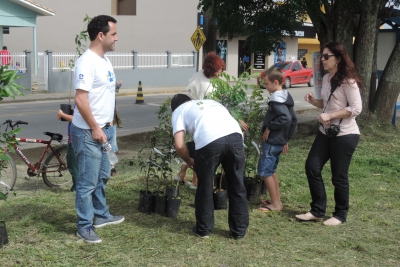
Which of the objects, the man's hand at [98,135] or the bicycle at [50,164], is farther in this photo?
the bicycle at [50,164]

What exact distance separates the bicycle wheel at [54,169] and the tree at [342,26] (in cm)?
469

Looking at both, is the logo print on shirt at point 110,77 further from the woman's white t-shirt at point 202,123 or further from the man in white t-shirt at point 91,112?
the woman's white t-shirt at point 202,123

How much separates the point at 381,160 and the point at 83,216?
5513 mm

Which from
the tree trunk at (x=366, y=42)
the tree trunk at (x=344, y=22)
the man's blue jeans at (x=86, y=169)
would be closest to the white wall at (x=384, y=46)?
the tree trunk at (x=366, y=42)

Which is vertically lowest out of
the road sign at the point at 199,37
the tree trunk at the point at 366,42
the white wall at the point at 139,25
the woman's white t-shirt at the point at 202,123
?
the woman's white t-shirt at the point at 202,123

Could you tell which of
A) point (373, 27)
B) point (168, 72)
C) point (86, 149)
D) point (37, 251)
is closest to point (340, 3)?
point (373, 27)

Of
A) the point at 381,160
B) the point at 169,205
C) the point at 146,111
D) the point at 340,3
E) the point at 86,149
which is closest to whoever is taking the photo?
the point at 86,149

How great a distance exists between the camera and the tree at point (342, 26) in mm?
10680

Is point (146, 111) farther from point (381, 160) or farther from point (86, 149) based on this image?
point (86, 149)

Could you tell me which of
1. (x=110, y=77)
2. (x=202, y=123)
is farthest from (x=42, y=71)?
(x=202, y=123)

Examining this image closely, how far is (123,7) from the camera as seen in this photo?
112ft

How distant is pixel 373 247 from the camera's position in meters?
4.92

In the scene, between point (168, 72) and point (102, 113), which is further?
point (168, 72)

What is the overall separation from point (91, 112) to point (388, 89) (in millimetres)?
8236
